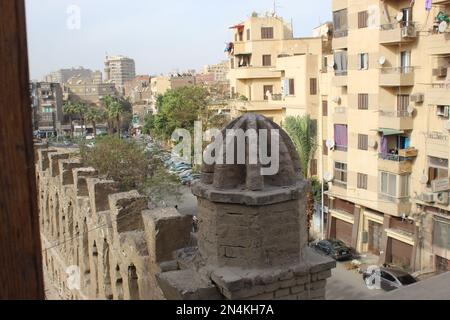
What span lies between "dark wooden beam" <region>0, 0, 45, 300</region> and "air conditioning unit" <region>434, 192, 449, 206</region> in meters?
20.9

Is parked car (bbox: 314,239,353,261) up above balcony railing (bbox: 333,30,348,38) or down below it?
below

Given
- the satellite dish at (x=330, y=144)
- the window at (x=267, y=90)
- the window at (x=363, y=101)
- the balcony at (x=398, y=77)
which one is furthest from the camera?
the window at (x=267, y=90)

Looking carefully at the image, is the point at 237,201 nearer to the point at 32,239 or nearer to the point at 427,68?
the point at 32,239

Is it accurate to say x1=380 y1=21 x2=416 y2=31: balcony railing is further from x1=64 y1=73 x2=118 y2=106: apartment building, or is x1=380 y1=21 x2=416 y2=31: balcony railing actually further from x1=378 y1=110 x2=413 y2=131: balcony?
x1=64 y1=73 x2=118 y2=106: apartment building

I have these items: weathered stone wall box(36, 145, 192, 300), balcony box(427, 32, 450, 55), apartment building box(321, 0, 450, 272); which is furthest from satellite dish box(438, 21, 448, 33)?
weathered stone wall box(36, 145, 192, 300)

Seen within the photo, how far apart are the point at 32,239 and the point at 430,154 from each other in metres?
21.6

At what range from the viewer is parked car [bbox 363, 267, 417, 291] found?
18906 millimetres

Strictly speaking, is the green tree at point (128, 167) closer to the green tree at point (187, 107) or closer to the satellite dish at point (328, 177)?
the satellite dish at point (328, 177)

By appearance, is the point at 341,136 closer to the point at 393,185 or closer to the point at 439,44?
the point at 393,185

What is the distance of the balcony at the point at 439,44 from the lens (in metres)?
19.3

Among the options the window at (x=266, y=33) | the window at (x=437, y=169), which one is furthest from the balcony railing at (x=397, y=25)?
the window at (x=266, y=33)

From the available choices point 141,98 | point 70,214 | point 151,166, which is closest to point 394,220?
point 151,166

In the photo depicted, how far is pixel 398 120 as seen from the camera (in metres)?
21.8

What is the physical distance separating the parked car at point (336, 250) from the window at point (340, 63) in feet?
28.3
